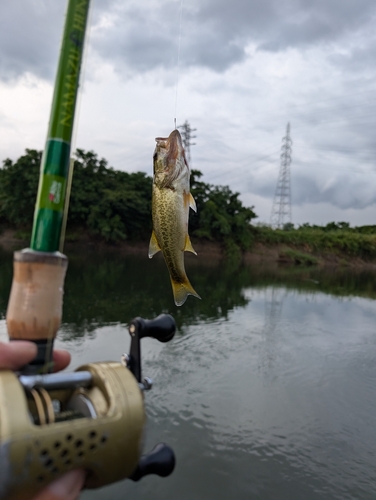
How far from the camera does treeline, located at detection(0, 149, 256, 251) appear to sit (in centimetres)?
2920

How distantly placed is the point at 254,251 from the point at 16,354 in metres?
37.3

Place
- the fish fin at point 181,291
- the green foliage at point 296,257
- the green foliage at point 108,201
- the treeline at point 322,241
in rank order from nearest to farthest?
the fish fin at point 181,291 → the green foliage at point 108,201 → the green foliage at point 296,257 → the treeline at point 322,241

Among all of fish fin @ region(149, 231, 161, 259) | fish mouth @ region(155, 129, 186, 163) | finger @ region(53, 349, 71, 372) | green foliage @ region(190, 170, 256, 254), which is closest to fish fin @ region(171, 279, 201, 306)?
fish fin @ region(149, 231, 161, 259)

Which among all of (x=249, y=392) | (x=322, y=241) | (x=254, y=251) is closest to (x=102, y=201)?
(x=254, y=251)

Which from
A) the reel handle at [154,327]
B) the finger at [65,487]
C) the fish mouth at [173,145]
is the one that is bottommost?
the finger at [65,487]

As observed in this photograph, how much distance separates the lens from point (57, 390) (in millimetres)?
993

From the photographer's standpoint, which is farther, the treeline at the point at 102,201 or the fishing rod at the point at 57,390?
the treeline at the point at 102,201

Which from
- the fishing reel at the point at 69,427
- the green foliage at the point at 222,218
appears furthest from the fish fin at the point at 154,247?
the green foliage at the point at 222,218

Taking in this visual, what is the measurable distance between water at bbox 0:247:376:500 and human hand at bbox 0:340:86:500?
3862mm

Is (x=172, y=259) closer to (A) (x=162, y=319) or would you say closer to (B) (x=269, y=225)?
(A) (x=162, y=319)

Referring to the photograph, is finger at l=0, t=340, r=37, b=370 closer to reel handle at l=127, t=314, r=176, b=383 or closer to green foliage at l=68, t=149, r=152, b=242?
reel handle at l=127, t=314, r=176, b=383

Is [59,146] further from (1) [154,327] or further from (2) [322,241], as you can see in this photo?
(2) [322,241]

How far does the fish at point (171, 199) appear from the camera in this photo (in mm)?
1672

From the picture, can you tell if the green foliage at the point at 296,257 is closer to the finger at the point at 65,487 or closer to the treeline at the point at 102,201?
the treeline at the point at 102,201
